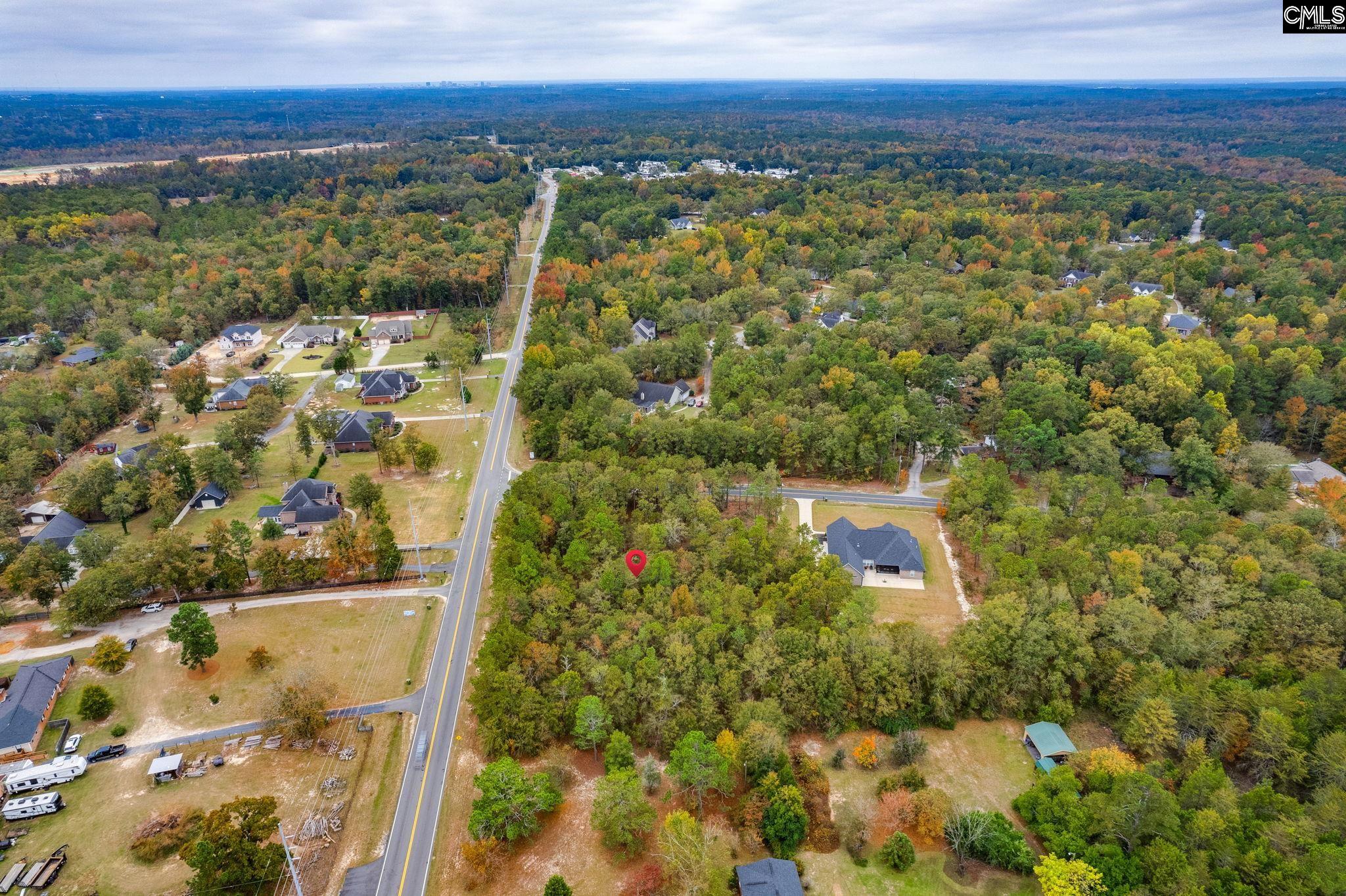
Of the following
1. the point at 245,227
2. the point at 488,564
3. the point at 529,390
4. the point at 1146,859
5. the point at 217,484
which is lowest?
the point at 1146,859

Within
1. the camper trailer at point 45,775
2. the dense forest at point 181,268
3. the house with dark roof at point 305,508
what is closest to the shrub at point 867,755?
the camper trailer at point 45,775

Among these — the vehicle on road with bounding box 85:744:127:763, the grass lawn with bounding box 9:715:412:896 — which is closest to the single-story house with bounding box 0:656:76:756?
the vehicle on road with bounding box 85:744:127:763

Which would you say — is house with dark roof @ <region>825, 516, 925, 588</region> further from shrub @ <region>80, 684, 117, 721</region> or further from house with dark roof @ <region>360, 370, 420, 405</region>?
house with dark roof @ <region>360, 370, 420, 405</region>

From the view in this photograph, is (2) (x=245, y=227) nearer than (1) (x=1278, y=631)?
No

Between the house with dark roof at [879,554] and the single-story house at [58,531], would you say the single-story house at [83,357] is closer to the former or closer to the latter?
the single-story house at [58,531]

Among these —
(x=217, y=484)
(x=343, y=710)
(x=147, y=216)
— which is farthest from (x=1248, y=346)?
(x=147, y=216)

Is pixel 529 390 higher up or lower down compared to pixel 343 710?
higher up

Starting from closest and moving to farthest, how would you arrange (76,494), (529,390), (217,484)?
(76,494) < (217,484) < (529,390)

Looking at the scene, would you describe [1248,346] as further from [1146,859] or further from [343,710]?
[343,710]

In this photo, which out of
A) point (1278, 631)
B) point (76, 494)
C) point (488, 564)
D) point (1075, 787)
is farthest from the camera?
point (76, 494)
